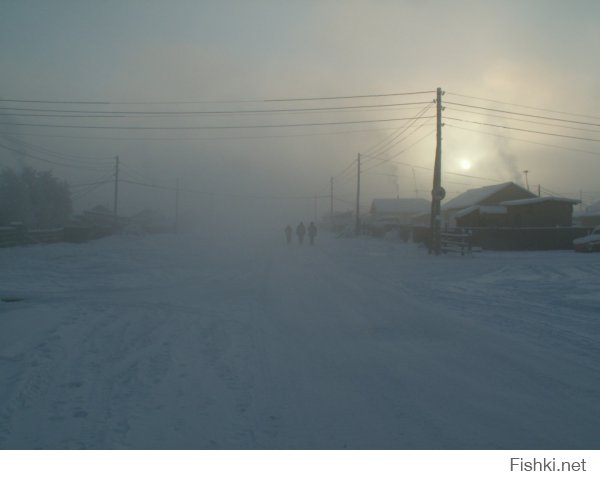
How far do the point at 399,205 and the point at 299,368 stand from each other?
82.5m

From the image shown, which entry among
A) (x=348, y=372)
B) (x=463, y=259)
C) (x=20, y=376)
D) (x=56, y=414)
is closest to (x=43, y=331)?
(x=20, y=376)

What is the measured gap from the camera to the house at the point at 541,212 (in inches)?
1556

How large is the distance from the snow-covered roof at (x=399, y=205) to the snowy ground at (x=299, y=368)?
7315 cm

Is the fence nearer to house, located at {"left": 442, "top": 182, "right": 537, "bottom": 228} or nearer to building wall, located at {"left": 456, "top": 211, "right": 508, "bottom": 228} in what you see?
house, located at {"left": 442, "top": 182, "right": 537, "bottom": 228}

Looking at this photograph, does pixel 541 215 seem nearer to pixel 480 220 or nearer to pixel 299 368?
pixel 480 220

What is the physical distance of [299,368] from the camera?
6129 mm

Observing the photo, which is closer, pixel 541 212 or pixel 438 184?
pixel 438 184

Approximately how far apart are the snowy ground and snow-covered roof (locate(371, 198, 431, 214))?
73.2m

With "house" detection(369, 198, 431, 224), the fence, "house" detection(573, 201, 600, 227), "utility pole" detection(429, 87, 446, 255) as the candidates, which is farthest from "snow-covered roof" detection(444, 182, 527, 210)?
"house" detection(369, 198, 431, 224)

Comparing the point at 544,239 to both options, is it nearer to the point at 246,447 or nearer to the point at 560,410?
the point at 560,410

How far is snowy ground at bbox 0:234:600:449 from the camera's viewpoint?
4.21 meters

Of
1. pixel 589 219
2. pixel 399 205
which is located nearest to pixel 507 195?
pixel 589 219

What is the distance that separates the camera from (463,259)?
22828 mm

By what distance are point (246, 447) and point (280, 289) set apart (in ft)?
30.8
